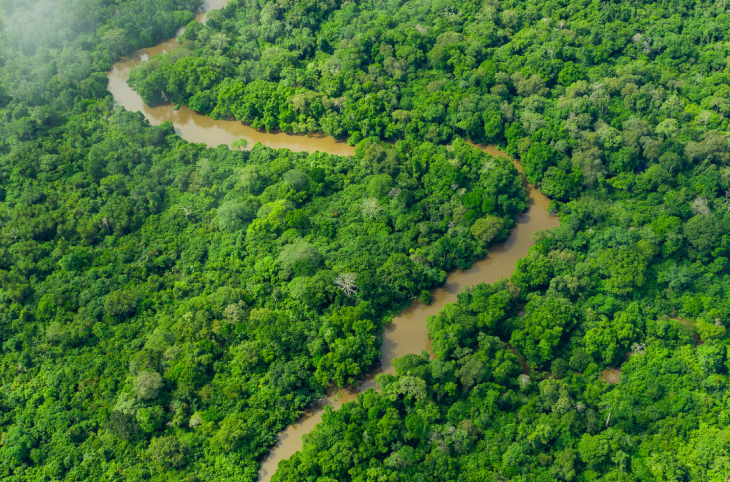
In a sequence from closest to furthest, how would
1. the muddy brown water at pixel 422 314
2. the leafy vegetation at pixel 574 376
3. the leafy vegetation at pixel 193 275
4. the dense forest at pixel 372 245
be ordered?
1. the leafy vegetation at pixel 574 376
2. the dense forest at pixel 372 245
3. the leafy vegetation at pixel 193 275
4. the muddy brown water at pixel 422 314

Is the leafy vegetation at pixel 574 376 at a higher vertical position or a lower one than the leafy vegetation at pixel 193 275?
lower

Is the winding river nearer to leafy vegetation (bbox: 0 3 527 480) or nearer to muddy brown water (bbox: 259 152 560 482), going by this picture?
muddy brown water (bbox: 259 152 560 482)

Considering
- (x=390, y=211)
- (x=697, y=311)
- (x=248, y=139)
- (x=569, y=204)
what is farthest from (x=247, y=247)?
(x=697, y=311)

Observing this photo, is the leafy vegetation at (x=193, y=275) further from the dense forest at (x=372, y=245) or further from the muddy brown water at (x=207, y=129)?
the muddy brown water at (x=207, y=129)

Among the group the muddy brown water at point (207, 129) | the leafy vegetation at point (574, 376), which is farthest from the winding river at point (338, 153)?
the leafy vegetation at point (574, 376)

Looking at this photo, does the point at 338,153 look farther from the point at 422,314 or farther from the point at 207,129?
the point at 422,314

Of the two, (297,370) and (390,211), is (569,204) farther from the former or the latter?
(297,370)

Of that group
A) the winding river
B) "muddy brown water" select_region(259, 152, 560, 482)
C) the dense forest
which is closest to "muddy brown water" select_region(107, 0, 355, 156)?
the winding river
